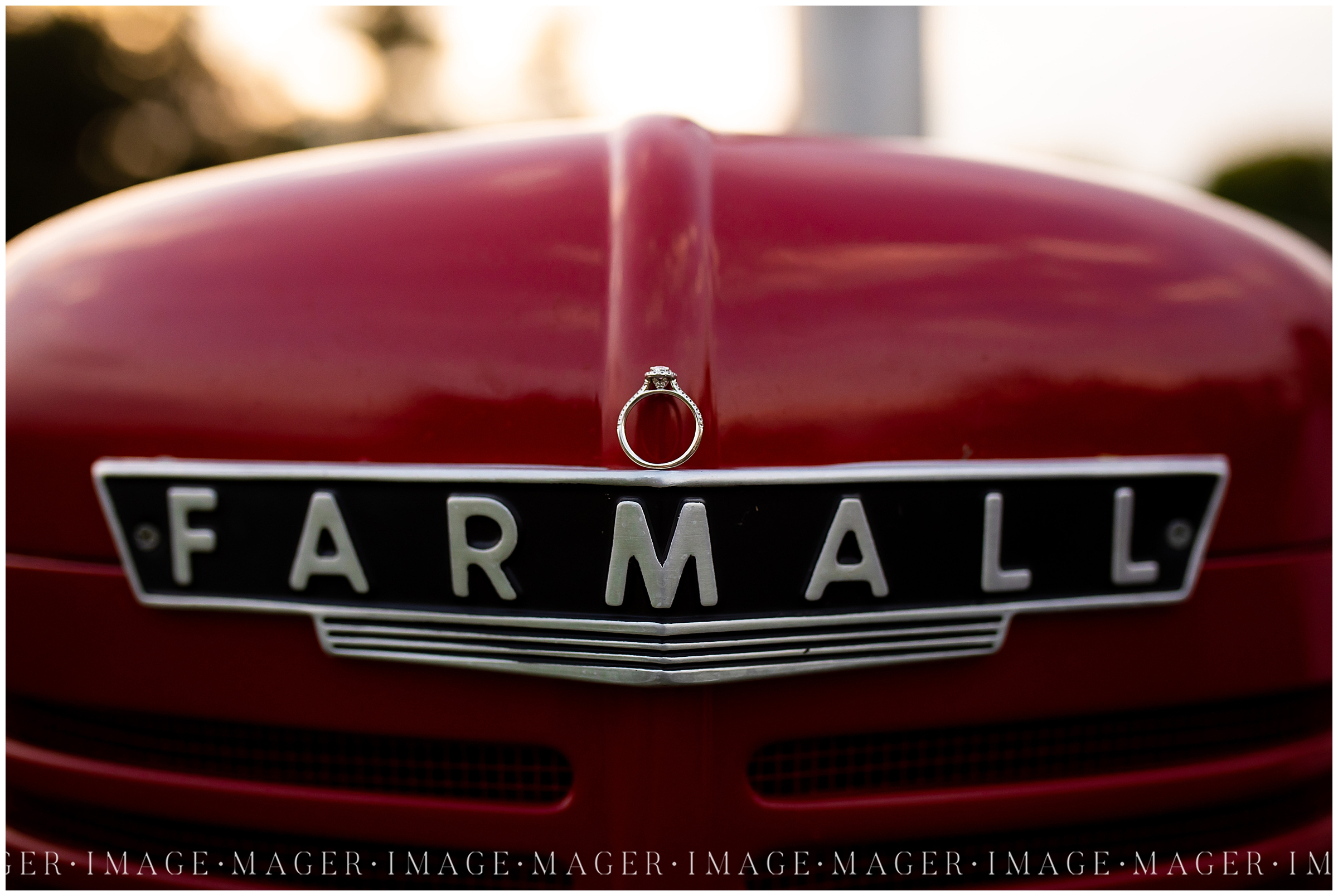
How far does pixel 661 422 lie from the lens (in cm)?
92

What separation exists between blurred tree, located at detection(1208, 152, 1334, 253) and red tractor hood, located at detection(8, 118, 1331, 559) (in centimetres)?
2313

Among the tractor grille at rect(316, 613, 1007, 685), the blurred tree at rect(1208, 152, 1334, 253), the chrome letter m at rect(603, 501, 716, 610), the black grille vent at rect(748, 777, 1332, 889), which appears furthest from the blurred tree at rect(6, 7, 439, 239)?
the blurred tree at rect(1208, 152, 1334, 253)

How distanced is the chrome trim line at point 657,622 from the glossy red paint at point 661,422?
24mm

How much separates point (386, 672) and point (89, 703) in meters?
0.36

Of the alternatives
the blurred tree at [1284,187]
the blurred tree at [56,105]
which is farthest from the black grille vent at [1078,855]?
the blurred tree at [1284,187]

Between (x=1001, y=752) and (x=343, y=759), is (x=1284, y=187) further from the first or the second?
(x=343, y=759)

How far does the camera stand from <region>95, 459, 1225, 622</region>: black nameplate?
3.00 ft

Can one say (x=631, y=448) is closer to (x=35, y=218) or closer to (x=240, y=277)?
(x=240, y=277)

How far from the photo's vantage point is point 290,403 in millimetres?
977

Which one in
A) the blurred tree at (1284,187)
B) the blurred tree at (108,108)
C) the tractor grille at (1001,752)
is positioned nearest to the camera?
the tractor grille at (1001,752)

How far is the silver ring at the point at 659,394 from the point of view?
917 mm

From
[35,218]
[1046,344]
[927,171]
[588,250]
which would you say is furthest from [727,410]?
[35,218]

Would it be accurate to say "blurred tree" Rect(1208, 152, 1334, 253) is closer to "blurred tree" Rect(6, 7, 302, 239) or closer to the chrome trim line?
"blurred tree" Rect(6, 7, 302, 239)

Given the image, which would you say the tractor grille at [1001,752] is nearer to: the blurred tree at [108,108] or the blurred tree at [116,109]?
the blurred tree at [108,108]
